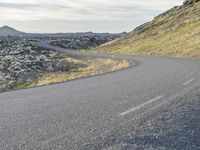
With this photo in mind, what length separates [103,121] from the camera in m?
7.49

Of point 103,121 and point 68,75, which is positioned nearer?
point 103,121

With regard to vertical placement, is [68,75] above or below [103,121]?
below

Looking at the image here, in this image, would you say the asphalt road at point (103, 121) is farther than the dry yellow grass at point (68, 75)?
No

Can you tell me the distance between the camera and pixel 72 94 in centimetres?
1186

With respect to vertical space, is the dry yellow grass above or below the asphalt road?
below

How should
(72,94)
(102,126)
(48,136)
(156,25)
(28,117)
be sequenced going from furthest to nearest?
(156,25), (72,94), (28,117), (102,126), (48,136)

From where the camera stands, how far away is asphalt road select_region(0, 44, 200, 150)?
19.6 feet

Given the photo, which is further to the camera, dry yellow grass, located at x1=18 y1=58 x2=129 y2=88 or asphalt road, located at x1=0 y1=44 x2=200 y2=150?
dry yellow grass, located at x1=18 y1=58 x2=129 y2=88

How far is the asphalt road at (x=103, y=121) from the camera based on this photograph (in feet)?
19.6

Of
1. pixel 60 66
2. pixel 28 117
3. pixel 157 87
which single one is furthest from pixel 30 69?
pixel 28 117

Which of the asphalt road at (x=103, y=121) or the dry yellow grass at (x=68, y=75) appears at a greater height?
the asphalt road at (x=103, y=121)

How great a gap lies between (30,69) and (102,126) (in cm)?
3078

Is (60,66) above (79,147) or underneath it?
underneath

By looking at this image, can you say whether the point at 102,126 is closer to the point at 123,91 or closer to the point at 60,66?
the point at 123,91
